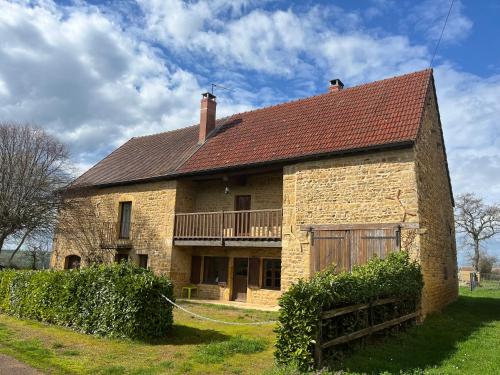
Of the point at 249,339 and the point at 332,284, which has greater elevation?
the point at 332,284

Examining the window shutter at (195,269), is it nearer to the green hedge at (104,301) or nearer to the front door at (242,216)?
the front door at (242,216)

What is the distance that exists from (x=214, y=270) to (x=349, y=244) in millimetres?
7175

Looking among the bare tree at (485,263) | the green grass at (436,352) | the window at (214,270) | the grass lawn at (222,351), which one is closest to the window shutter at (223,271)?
the window at (214,270)

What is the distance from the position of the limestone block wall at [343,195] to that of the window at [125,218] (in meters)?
8.68

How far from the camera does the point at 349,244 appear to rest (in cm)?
1148

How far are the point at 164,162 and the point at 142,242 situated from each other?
Result: 3.79m

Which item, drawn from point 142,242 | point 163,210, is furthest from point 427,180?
point 142,242

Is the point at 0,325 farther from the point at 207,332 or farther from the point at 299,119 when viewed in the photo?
the point at 299,119

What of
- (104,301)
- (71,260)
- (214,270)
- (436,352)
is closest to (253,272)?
(214,270)

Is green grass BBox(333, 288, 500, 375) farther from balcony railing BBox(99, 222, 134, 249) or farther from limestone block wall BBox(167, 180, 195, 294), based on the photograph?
balcony railing BBox(99, 222, 134, 249)

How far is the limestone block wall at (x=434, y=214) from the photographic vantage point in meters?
11.4

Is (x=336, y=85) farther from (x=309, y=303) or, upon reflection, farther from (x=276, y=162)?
(x=309, y=303)

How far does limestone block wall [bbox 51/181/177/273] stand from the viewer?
1667cm

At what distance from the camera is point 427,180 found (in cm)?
1247
